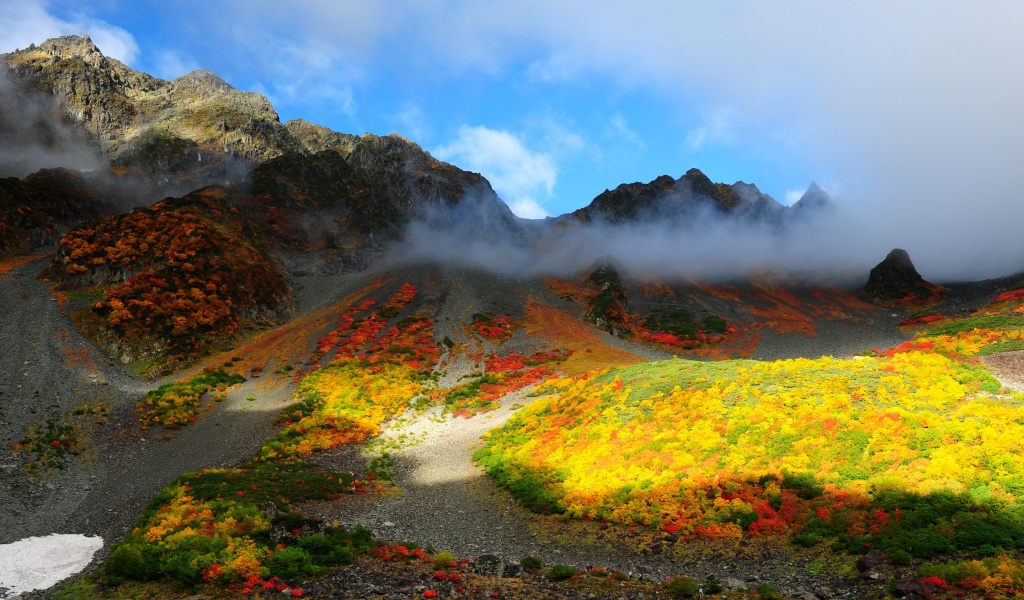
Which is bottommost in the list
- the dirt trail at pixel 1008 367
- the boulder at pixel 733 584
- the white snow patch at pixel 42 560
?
the boulder at pixel 733 584

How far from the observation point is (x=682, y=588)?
Result: 21203mm

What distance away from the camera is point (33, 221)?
442ft

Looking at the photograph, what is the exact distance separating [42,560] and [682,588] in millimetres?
34713

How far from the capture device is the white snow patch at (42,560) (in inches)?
1029

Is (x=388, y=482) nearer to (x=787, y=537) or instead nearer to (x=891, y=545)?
(x=787, y=537)

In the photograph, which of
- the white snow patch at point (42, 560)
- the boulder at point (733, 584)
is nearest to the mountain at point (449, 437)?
the boulder at point (733, 584)

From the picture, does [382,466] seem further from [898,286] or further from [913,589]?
[898,286]

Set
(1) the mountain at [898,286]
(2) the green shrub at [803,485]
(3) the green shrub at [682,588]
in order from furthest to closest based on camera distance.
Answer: (1) the mountain at [898,286] → (2) the green shrub at [803,485] → (3) the green shrub at [682,588]

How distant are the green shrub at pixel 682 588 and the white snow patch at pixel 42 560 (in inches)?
1213

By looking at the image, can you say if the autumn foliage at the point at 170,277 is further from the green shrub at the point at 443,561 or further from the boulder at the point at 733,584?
the boulder at the point at 733,584

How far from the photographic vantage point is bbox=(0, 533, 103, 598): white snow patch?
Answer: 2612cm

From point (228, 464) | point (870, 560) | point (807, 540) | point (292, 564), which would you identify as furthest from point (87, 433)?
point (870, 560)

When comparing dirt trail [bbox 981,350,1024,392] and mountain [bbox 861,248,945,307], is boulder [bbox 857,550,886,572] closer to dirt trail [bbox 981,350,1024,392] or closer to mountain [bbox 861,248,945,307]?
dirt trail [bbox 981,350,1024,392]

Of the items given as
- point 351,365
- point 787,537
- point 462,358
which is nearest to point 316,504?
point 787,537
